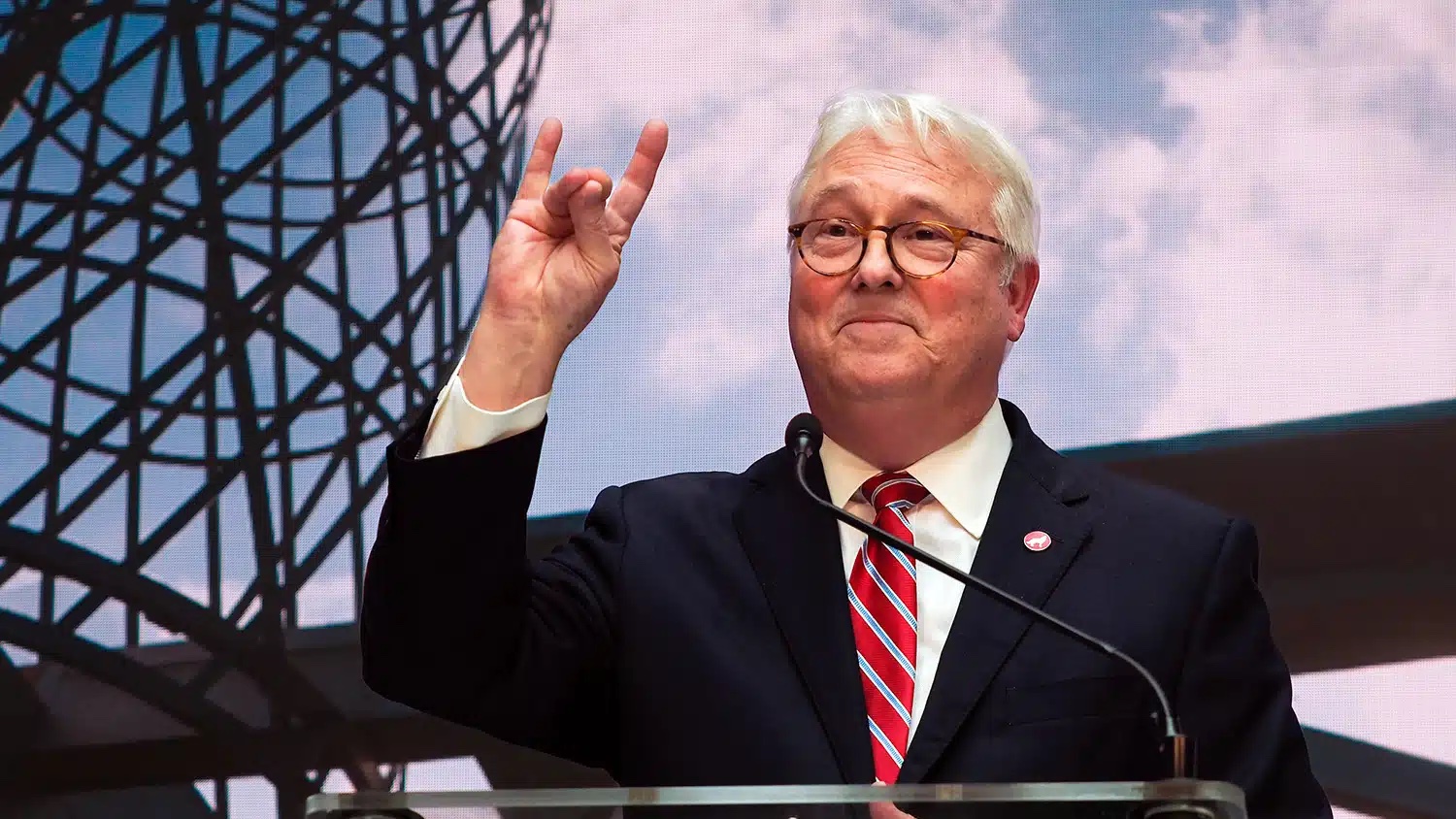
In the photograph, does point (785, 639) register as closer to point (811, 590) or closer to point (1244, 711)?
point (811, 590)

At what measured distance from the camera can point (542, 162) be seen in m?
1.68

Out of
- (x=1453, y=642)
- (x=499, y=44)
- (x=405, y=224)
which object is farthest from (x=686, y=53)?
(x=1453, y=642)

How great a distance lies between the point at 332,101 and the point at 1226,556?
2669 mm

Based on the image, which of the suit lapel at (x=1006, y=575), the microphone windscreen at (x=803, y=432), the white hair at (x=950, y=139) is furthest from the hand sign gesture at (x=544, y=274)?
the suit lapel at (x=1006, y=575)

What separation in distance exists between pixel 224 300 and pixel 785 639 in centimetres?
242

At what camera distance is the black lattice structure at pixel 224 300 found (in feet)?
11.6

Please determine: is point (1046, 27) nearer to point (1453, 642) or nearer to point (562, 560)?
point (1453, 642)

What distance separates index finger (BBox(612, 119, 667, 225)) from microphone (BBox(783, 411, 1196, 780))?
27 cm

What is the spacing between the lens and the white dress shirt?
1.55 metres

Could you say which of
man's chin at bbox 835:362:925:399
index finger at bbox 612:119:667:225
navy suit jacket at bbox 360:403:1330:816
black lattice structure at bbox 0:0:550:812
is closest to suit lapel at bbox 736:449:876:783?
navy suit jacket at bbox 360:403:1330:816

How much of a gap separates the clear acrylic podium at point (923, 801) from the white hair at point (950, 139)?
928mm

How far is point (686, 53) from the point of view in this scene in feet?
11.8

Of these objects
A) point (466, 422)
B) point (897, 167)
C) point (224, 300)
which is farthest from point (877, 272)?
point (224, 300)

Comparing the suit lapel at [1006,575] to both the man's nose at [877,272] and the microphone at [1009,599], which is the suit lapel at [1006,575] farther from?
the man's nose at [877,272]
